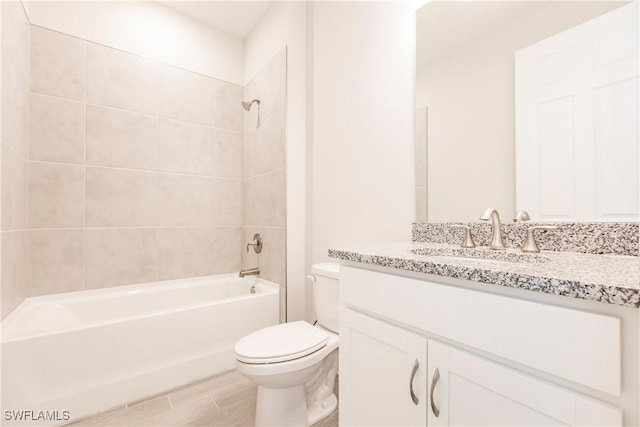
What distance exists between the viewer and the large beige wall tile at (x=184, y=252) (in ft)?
7.29

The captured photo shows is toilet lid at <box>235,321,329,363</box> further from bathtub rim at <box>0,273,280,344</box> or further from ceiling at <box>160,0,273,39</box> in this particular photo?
ceiling at <box>160,0,273,39</box>

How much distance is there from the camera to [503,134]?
1135mm

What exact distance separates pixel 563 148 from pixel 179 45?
2.61 metres

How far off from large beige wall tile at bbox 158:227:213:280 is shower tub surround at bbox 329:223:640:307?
1683 mm

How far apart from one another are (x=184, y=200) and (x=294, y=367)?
65.2 inches

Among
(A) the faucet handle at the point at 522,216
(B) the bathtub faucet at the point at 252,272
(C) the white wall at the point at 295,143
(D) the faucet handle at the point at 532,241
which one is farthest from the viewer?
(B) the bathtub faucet at the point at 252,272

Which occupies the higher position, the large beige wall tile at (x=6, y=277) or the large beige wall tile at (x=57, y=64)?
the large beige wall tile at (x=57, y=64)

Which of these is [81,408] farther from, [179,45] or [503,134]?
[179,45]

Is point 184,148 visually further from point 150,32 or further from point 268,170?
point 150,32

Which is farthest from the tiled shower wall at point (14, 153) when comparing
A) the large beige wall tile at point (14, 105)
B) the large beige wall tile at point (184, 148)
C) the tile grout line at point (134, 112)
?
the large beige wall tile at point (184, 148)

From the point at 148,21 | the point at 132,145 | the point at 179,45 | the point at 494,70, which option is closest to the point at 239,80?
the point at 179,45

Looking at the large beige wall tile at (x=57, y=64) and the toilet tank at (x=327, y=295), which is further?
the large beige wall tile at (x=57, y=64)

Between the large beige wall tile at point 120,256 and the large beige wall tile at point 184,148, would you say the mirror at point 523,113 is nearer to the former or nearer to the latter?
the large beige wall tile at point 184,148

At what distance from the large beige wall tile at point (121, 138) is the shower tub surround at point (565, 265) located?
1.83 meters
